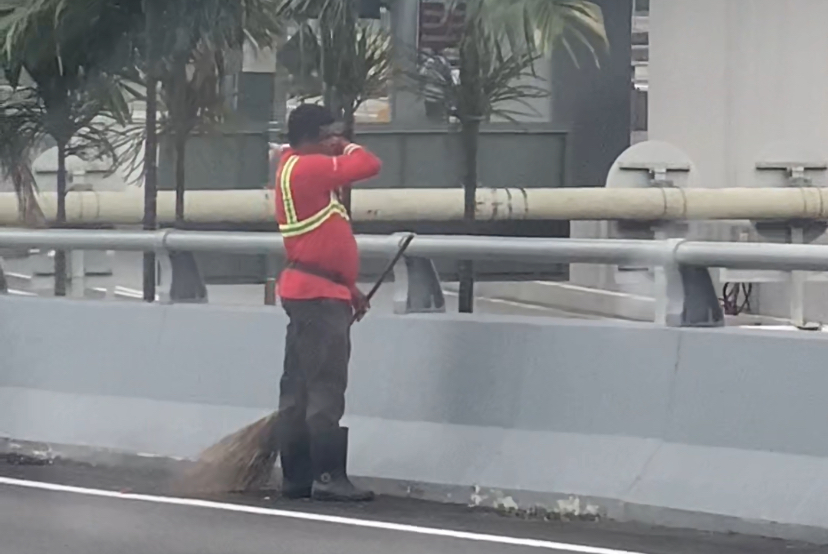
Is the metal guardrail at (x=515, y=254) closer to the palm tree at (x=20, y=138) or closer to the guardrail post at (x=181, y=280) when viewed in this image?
the guardrail post at (x=181, y=280)

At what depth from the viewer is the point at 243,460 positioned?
10266 mm

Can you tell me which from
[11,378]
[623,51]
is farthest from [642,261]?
[623,51]

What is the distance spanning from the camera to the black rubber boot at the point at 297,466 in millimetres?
10070

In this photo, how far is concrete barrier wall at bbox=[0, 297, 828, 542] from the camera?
9.04 metres

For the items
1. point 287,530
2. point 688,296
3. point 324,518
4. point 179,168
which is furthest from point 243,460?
point 179,168

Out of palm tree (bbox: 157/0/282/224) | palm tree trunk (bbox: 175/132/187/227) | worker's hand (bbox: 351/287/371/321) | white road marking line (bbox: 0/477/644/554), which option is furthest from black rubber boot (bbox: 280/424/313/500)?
palm tree trunk (bbox: 175/132/187/227)

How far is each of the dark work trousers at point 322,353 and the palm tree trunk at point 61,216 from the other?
6.36 metres

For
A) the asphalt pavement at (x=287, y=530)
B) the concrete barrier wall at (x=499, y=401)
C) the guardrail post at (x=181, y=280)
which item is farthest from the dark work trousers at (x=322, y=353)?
the guardrail post at (x=181, y=280)

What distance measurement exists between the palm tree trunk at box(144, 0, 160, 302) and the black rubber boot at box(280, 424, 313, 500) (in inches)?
185

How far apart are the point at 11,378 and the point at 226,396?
1.94 metres

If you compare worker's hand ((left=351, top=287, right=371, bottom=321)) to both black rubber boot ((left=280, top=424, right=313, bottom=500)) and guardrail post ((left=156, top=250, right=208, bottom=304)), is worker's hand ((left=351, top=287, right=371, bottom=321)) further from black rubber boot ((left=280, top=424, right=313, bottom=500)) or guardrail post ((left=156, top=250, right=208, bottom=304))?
guardrail post ((left=156, top=250, right=208, bottom=304))

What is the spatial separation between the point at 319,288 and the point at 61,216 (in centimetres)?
807

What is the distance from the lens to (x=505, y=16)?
527 inches

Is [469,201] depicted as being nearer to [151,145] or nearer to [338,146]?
[151,145]
